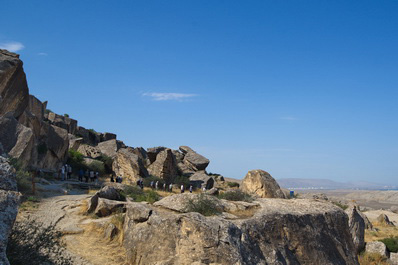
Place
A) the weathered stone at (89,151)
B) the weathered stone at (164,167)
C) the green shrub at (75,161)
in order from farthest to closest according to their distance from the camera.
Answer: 1. the weathered stone at (89,151)
2. the weathered stone at (164,167)
3. the green shrub at (75,161)

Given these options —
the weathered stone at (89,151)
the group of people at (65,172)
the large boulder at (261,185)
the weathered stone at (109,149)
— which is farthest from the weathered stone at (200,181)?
the large boulder at (261,185)

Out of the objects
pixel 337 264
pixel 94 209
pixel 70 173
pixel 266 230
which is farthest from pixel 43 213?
pixel 70 173

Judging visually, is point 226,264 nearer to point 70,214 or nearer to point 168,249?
point 168,249

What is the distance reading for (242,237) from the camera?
8.85 meters

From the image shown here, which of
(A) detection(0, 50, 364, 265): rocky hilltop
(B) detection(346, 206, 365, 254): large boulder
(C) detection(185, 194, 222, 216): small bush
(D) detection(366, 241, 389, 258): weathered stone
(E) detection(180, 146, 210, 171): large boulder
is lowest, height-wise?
(D) detection(366, 241, 389, 258): weathered stone

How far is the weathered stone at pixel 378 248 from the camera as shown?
17152 millimetres

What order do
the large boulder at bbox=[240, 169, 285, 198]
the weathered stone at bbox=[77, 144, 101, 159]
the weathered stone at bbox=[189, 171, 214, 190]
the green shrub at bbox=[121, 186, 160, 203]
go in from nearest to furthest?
the green shrub at bbox=[121, 186, 160, 203] → the large boulder at bbox=[240, 169, 285, 198] → the weathered stone at bbox=[189, 171, 214, 190] → the weathered stone at bbox=[77, 144, 101, 159]

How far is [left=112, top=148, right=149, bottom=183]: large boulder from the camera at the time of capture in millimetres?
30953

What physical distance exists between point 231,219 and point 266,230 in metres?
1.00

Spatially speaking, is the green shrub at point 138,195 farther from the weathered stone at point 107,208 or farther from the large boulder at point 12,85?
the large boulder at point 12,85

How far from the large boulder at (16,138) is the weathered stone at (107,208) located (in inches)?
414

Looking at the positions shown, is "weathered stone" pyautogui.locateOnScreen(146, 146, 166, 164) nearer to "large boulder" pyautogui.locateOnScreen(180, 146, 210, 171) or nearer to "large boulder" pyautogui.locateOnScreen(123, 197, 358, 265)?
"large boulder" pyautogui.locateOnScreen(180, 146, 210, 171)

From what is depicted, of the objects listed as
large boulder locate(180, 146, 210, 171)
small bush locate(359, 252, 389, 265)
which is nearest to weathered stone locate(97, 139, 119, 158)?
large boulder locate(180, 146, 210, 171)

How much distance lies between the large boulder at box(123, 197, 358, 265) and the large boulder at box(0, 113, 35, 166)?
14595 mm
